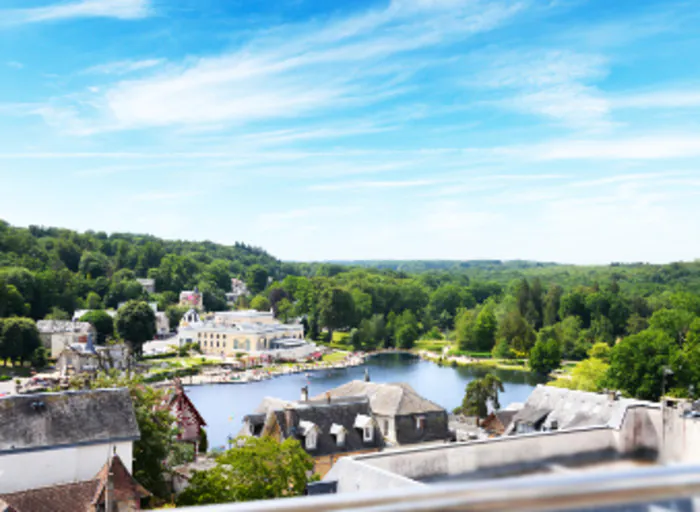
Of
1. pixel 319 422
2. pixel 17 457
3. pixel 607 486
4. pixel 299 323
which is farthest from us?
pixel 299 323

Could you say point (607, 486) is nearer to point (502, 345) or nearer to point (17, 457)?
point (17, 457)

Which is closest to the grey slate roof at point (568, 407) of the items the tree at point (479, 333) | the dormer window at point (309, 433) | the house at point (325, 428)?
the house at point (325, 428)

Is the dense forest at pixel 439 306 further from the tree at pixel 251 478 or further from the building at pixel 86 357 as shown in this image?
the tree at pixel 251 478

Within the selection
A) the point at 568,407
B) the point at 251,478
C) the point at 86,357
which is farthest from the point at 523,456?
the point at 86,357

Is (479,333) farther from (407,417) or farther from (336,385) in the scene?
(407,417)

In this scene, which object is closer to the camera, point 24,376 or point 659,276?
point 24,376

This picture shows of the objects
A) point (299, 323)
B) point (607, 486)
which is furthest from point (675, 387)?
point (299, 323)
